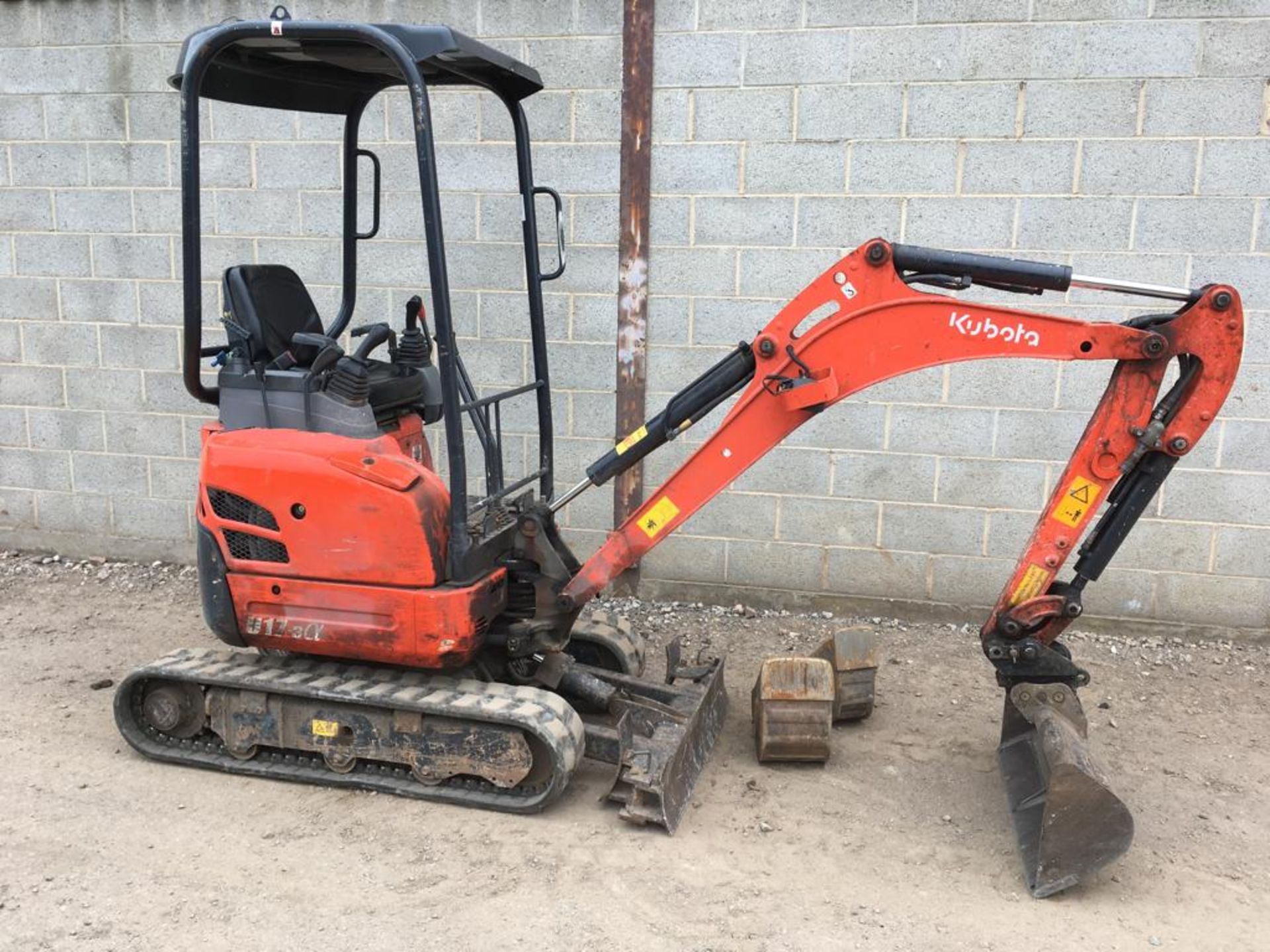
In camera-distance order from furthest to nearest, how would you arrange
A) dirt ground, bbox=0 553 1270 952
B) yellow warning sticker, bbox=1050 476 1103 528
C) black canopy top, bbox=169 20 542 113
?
1. yellow warning sticker, bbox=1050 476 1103 528
2. black canopy top, bbox=169 20 542 113
3. dirt ground, bbox=0 553 1270 952

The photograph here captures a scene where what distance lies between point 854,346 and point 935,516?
2.25m

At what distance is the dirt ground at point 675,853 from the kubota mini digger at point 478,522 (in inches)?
5.9

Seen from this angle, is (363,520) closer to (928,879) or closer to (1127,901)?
(928,879)

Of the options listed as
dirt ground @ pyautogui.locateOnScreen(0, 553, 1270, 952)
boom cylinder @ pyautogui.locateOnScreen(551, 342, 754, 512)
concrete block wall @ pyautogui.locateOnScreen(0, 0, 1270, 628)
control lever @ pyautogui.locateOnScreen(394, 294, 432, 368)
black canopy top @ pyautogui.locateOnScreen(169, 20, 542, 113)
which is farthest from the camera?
concrete block wall @ pyautogui.locateOnScreen(0, 0, 1270, 628)

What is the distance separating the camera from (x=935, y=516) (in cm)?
564

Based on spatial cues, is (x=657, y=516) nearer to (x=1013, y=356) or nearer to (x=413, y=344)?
(x=413, y=344)

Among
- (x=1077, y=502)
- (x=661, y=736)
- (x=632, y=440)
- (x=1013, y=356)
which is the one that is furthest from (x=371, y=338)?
(x=1077, y=502)

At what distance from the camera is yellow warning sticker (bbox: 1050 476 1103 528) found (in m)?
3.61

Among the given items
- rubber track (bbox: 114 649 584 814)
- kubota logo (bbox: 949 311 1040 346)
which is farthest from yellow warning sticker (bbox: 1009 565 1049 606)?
rubber track (bbox: 114 649 584 814)

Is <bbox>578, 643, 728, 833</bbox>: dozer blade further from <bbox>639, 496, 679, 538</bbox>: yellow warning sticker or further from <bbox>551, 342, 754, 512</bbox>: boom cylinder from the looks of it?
<bbox>551, 342, 754, 512</bbox>: boom cylinder

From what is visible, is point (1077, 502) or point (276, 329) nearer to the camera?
point (1077, 502)

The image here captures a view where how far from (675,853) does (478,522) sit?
4.48ft

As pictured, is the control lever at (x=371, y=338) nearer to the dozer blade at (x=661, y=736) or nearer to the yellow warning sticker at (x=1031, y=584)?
the dozer blade at (x=661, y=736)

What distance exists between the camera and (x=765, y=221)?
5.54 meters
